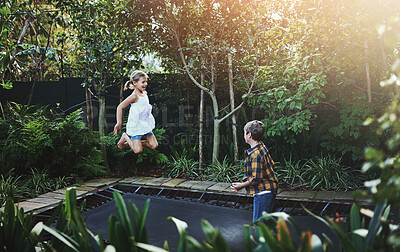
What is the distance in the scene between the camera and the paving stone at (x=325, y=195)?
14.6 ft

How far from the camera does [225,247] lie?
1.28 metres

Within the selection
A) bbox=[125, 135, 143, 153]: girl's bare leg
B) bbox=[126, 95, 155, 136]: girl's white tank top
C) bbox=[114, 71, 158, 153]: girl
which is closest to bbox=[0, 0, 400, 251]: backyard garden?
bbox=[125, 135, 143, 153]: girl's bare leg

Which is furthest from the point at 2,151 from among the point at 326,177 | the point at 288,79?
the point at 326,177

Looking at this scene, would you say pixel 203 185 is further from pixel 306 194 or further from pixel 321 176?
pixel 321 176

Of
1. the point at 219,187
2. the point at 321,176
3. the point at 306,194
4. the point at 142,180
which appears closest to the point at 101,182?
the point at 142,180

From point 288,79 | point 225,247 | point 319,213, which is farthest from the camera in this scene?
point 288,79

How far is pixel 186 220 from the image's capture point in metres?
4.02

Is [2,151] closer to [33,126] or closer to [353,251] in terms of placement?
[33,126]

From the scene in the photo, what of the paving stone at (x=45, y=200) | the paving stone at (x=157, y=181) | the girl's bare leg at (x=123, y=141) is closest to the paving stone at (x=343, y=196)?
the paving stone at (x=157, y=181)

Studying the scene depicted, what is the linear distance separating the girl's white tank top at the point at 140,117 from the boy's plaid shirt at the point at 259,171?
72.9 inches

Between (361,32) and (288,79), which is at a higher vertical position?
(361,32)

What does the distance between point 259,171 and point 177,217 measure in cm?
137

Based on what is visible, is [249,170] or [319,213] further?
[319,213]

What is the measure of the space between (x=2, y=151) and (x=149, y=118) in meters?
2.50
